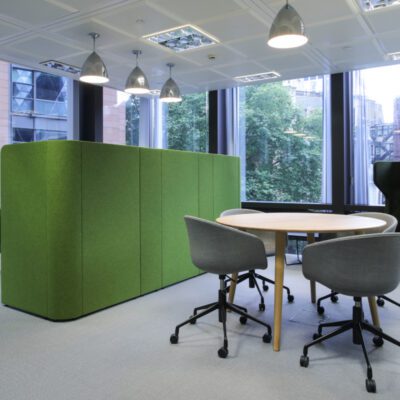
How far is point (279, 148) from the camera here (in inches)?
250

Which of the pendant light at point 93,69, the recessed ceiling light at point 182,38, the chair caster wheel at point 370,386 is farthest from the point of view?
the pendant light at point 93,69

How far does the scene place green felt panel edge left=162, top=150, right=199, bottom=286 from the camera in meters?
3.94

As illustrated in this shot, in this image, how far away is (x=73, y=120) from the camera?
644cm

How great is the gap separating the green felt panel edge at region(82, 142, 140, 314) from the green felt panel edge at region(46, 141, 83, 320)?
0.08 metres

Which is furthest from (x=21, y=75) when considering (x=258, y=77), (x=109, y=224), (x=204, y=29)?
(x=109, y=224)

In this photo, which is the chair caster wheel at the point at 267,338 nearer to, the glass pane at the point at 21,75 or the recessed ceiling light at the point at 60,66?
the recessed ceiling light at the point at 60,66

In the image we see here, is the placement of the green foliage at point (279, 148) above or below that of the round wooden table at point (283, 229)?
above

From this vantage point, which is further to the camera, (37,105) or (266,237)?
(37,105)

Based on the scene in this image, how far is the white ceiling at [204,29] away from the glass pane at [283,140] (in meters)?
0.55

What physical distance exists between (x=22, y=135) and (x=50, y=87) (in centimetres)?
94

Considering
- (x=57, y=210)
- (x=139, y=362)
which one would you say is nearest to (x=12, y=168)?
(x=57, y=210)

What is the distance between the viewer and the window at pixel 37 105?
568cm

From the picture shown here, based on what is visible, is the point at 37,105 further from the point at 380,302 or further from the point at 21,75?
the point at 380,302

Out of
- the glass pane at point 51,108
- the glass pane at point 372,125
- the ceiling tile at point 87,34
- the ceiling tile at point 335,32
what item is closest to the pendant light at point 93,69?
the ceiling tile at point 87,34
